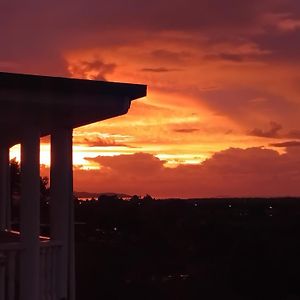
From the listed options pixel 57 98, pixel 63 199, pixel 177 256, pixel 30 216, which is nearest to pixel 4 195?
pixel 63 199

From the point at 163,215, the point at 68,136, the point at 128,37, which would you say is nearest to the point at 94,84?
the point at 68,136

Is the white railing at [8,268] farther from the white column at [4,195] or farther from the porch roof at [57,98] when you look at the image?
the white column at [4,195]

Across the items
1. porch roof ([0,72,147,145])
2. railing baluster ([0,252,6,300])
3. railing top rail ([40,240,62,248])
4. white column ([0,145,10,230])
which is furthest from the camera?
white column ([0,145,10,230])

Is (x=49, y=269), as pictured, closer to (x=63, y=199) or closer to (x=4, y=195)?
(x=63, y=199)

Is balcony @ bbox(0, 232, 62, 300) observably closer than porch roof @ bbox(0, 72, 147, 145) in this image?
No

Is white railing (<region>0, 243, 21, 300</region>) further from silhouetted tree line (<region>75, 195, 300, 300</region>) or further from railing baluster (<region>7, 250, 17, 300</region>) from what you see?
silhouetted tree line (<region>75, 195, 300, 300</region>)

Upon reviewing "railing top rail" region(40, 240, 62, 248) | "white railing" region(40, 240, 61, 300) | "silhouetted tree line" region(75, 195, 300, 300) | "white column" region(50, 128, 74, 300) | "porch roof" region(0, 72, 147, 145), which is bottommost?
"silhouetted tree line" region(75, 195, 300, 300)

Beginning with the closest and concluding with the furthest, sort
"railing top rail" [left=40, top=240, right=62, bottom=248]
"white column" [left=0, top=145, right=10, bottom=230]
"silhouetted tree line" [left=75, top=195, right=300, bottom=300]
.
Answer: "railing top rail" [left=40, top=240, right=62, bottom=248] < "white column" [left=0, top=145, right=10, bottom=230] < "silhouetted tree line" [left=75, top=195, right=300, bottom=300]

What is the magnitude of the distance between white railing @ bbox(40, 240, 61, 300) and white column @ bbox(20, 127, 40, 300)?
381 millimetres

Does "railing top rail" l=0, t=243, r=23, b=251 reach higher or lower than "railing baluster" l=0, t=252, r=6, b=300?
higher

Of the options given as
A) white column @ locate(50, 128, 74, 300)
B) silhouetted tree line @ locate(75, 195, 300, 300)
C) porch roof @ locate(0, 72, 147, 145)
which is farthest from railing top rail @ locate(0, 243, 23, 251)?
silhouetted tree line @ locate(75, 195, 300, 300)

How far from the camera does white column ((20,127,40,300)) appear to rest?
6984mm

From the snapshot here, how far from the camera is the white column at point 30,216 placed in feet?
22.9

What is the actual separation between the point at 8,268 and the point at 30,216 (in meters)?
0.56
